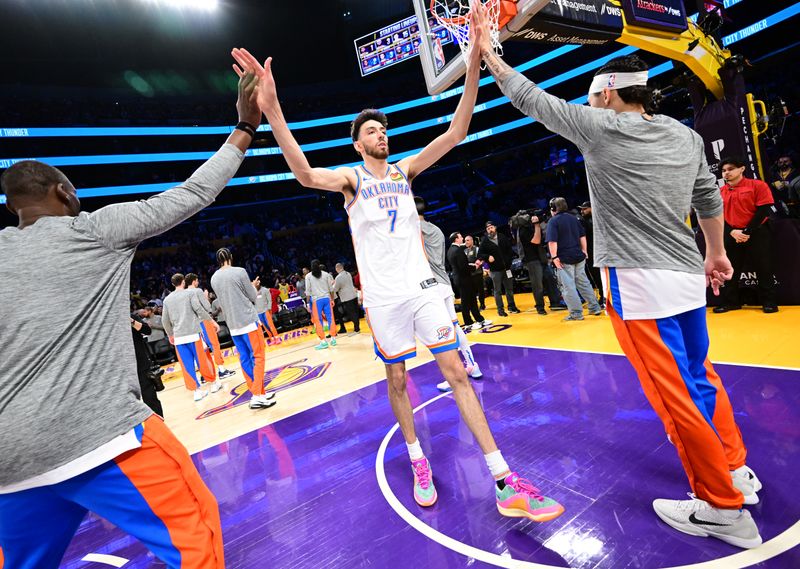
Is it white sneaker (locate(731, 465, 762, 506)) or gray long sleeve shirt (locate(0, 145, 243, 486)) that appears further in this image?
white sneaker (locate(731, 465, 762, 506))

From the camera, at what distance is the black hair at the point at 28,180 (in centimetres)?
132

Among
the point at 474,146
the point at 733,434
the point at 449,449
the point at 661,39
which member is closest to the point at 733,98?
the point at 661,39

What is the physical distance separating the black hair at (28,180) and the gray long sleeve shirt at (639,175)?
6.82 feet

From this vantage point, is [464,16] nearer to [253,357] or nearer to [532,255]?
[532,255]

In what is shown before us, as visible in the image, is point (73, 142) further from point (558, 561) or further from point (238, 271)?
point (558, 561)

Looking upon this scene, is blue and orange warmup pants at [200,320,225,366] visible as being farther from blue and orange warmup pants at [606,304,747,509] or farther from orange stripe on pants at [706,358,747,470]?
orange stripe on pants at [706,358,747,470]

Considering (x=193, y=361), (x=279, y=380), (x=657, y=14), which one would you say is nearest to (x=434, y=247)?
(x=279, y=380)

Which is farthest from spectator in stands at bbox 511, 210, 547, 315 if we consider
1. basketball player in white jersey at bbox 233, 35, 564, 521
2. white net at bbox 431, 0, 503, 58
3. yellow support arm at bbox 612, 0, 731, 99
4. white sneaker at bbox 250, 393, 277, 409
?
basketball player in white jersey at bbox 233, 35, 564, 521

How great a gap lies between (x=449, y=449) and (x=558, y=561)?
4.58 ft

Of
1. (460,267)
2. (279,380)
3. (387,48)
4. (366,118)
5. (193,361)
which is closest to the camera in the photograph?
(366,118)

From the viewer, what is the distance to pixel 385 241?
2.60 meters

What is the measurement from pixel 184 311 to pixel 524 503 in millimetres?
6324

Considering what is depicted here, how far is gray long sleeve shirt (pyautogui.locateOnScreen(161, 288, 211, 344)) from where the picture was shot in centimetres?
667

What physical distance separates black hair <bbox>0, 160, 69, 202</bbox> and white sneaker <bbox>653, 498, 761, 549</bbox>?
9.88ft
